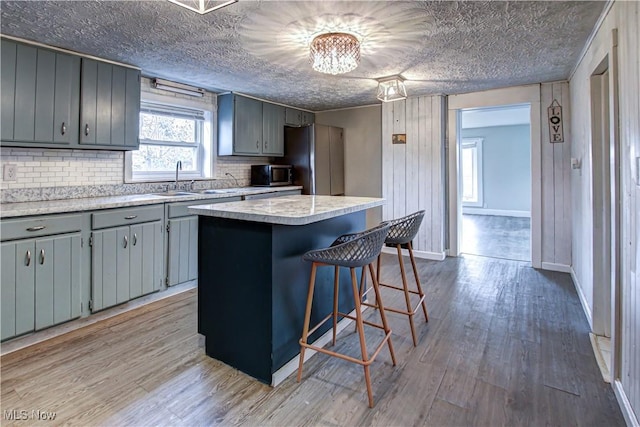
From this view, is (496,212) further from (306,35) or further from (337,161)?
(306,35)

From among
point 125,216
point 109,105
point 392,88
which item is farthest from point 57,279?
point 392,88

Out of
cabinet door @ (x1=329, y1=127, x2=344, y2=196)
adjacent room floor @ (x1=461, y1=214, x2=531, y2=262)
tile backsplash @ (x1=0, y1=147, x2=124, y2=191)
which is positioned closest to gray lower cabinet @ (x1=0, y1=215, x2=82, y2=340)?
tile backsplash @ (x1=0, y1=147, x2=124, y2=191)

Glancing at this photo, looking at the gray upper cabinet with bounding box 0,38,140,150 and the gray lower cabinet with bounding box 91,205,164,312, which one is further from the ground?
the gray upper cabinet with bounding box 0,38,140,150

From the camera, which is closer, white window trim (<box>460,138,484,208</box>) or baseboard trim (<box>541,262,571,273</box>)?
baseboard trim (<box>541,262,571,273</box>)

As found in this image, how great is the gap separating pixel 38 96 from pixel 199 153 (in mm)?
1853

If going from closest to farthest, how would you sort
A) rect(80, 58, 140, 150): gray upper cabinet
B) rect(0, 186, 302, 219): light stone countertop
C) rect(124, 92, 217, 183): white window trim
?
rect(0, 186, 302, 219): light stone countertop → rect(80, 58, 140, 150): gray upper cabinet → rect(124, 92, 217, 183): white window trim

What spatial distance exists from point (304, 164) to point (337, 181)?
2.24 feet

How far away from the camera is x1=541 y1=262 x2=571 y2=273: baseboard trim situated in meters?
3.98

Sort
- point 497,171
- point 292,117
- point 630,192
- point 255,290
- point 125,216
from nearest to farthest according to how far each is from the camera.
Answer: point 630,192, point 255,290, point 125,216, point 292,117, point 497,171

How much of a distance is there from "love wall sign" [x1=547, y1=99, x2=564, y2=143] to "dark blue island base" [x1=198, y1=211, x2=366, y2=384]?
329 cm

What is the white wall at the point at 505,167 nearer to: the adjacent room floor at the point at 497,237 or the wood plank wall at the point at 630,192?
the adjacent room floor at the point at 497,237

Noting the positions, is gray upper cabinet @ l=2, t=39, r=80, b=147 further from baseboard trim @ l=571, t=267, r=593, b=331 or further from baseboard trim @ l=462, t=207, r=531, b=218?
baseboard trim @ l=462, t=207, r=531, b=218

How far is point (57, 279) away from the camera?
8.04 ft

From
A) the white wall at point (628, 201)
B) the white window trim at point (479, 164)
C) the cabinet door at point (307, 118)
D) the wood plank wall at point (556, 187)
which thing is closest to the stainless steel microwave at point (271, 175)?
the cabinet door at point (307, 118)
